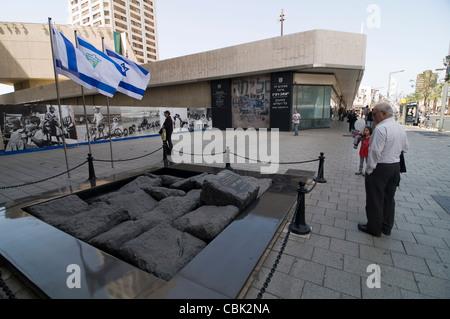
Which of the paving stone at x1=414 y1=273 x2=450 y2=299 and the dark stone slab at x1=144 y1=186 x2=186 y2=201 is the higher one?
the dark stone slab at x1=144 y1=186 x2=186 y2=201

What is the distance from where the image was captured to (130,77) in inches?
307

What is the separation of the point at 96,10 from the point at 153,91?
69.3m

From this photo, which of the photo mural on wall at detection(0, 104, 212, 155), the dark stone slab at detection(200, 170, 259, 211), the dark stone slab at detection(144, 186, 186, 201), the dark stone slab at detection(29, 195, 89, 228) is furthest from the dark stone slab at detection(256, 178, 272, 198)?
Result: the photo mural on wall at detection(0, 104, 212, 155)

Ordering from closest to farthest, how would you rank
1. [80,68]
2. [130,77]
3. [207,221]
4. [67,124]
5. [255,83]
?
[207,221], [80,68], [130,77], [67,124], [255,83]

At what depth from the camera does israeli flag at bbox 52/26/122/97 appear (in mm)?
6121

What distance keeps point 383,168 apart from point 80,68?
7.38 metres

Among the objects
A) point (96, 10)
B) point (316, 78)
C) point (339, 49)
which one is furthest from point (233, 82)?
point (96, 10)

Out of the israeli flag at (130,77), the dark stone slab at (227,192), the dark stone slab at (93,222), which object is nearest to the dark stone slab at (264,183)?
the dark stone slab at (227,192)

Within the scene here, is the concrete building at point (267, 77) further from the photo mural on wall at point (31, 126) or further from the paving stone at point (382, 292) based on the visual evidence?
the paving stone at point (382, 292)

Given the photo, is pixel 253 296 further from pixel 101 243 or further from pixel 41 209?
pixel 41 209

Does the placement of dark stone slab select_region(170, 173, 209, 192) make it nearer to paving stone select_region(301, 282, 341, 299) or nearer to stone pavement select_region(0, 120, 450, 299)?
stone pavement select_region(0, 120, 450, 299)

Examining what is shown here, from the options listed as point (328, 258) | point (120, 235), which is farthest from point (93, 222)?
point (328, 258)
